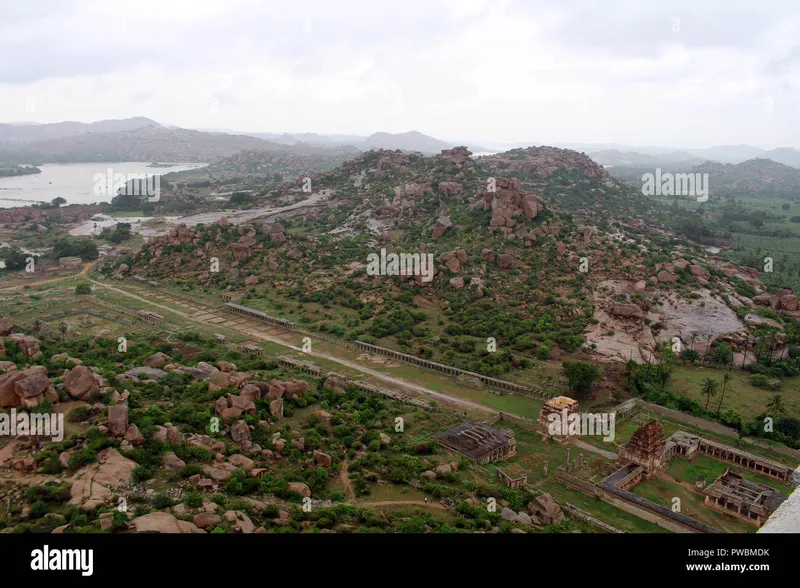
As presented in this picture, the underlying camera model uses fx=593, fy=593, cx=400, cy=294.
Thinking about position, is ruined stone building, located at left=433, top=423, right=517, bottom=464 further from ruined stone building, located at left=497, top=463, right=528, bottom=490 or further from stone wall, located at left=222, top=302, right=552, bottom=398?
stone wall, located at left=222, top=302, right=552, bottom=398

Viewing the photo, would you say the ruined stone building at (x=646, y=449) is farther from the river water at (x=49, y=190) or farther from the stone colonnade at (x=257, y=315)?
the river water at (x=49, y=190)

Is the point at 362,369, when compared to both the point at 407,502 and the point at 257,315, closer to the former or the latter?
the point at 257,315

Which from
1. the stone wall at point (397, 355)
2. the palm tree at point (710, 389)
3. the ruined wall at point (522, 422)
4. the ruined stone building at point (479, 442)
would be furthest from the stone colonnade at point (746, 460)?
the ruined stone building at point (479, 442)

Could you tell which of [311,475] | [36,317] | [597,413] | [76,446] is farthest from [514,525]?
[36,317]

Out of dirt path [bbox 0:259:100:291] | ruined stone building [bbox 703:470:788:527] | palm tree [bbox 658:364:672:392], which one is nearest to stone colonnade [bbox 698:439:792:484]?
ruined stone building [bbox 703:470:788:527]
